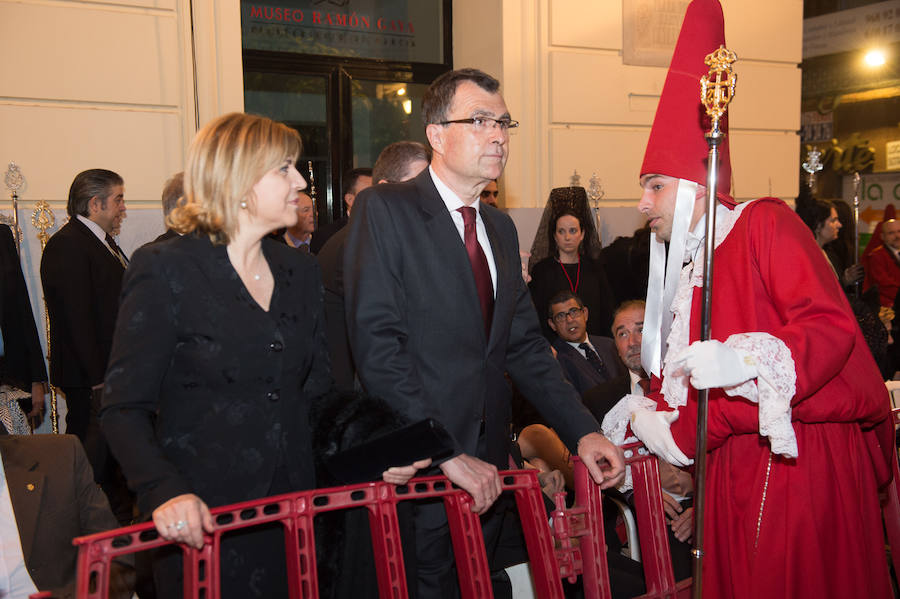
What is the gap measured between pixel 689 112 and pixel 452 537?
1353 millimetres

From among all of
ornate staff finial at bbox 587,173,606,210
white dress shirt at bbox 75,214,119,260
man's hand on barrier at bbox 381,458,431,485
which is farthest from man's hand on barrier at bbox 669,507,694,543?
ornate staff finial at bbox 587,173,606,210

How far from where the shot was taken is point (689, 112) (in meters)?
2.40

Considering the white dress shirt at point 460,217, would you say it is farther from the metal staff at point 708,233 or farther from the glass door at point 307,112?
the glass door at point 307,112

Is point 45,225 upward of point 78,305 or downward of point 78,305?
upward

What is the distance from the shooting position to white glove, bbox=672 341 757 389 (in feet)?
5.96

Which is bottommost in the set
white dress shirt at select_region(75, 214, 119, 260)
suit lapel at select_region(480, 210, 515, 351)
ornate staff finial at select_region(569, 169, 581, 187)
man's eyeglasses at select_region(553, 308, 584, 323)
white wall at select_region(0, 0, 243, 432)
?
man's eyeglasses at select_region(553, 308, 584, 323)

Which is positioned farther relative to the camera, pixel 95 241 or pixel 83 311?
pixel 95 241

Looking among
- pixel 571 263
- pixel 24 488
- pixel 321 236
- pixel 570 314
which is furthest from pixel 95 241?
pixel 571 263

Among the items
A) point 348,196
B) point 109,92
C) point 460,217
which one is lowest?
point 460,217

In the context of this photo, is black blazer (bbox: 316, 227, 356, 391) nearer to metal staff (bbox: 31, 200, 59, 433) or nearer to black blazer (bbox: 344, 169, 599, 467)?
black blazer (bbox: 344, 169, 599, 467)

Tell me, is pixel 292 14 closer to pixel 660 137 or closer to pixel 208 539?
pixel 660 137

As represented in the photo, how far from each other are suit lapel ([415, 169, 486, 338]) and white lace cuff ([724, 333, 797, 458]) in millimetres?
742

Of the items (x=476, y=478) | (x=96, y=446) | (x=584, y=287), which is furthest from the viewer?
(x=584, y=287)

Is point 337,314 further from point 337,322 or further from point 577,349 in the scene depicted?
point 577,349
